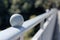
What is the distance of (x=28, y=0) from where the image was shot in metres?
40.5

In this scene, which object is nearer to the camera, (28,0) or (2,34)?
(2,34)

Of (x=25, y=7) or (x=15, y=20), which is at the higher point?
(x=15, y=20)

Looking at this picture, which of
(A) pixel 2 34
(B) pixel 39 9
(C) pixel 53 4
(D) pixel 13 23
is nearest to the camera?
(A) pixel 2 34

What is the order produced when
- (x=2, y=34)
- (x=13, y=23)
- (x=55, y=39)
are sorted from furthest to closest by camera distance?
(x=55, y=39) < (x=13, y=23) < (x=2, y=34)

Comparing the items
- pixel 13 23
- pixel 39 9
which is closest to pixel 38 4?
pixel 39 9

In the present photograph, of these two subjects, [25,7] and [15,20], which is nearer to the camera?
[15,20]

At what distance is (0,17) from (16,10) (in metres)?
3.56

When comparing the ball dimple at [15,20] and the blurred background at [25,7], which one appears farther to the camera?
the blurred background at [25,7]

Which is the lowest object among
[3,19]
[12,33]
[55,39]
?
[3,19]

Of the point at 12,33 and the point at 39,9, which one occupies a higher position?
the point at 12,33

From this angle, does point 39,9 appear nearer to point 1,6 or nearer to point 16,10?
point 16,10

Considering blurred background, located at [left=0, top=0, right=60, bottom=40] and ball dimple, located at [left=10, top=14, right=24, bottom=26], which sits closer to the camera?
ball dimple, located at [left=10, top=14, right=24, bottom=26]

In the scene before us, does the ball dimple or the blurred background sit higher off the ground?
the ball dimple

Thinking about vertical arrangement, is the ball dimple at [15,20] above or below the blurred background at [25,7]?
above
